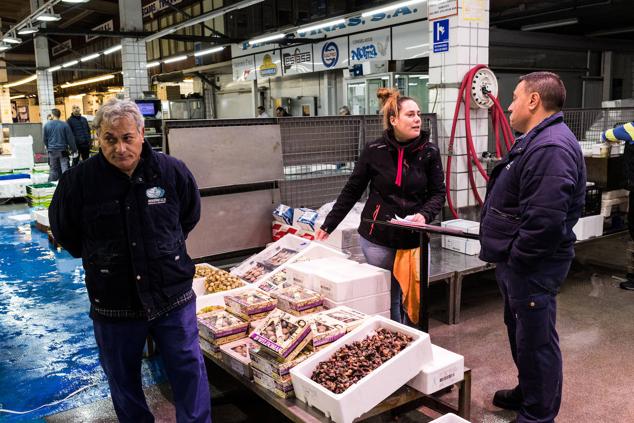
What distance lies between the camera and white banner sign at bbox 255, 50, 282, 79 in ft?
48.4

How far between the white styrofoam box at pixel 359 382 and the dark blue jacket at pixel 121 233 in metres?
0.71

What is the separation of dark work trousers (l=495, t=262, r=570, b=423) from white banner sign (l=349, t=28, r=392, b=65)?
8927 mm

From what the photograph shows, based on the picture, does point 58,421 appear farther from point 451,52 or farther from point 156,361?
point 451,52

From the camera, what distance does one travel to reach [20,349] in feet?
13.8

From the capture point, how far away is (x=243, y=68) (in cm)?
1655

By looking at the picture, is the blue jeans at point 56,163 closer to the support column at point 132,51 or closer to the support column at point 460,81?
the support column at point 132,51

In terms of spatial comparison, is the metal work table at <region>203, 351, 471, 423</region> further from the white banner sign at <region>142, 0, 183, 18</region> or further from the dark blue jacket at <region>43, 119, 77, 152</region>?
the white banner sign at <region>142, 0, 183, 18</region>

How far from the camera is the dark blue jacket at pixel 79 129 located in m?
12.0

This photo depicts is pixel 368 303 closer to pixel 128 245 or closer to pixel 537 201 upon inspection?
pixel 537 201

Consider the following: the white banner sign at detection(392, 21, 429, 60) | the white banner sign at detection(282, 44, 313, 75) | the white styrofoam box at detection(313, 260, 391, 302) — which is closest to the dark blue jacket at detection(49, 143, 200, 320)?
the white styrofoam box at detection(313, 260, 391, 302)

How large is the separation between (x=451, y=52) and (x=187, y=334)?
12.9 feet

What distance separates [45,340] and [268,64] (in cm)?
1187

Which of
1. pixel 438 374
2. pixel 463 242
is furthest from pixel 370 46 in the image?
pixel 438 374

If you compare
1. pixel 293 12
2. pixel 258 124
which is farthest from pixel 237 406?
pixel 293 12
